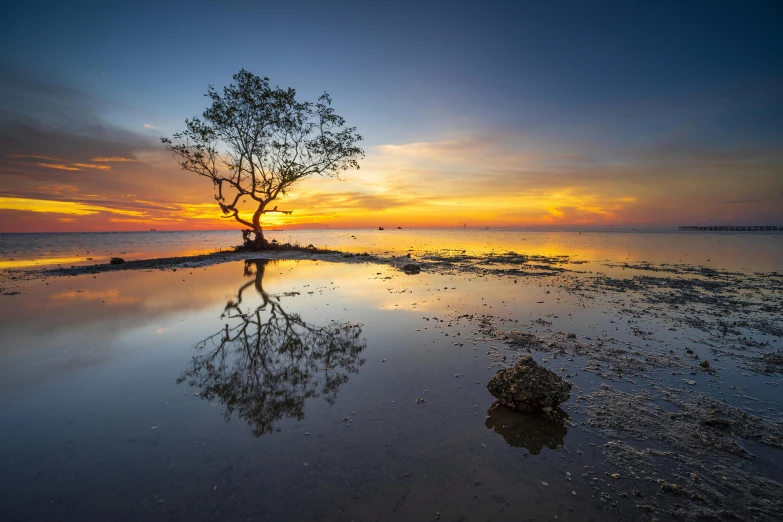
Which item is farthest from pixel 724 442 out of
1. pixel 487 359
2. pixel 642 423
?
pixel 487 359

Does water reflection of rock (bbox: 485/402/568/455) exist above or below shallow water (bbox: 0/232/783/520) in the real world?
below

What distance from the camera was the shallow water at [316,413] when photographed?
487cm

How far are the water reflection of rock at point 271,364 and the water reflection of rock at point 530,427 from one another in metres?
3.96

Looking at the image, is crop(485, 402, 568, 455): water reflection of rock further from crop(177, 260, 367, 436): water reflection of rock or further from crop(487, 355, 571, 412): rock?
crop(177, 260, 367, 436): water reflection of rock

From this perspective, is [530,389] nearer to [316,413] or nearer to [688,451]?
[688,451]

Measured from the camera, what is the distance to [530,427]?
22.1ft

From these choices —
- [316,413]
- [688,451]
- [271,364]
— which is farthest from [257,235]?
[688,451]

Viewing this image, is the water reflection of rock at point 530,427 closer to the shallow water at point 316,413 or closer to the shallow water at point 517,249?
the shallow water at point 316,413

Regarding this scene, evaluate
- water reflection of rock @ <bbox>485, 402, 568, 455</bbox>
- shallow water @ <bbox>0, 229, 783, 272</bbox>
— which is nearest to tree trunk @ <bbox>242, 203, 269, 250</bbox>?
shallow water @ <bbox>0, 229, 783, 272</bbox>

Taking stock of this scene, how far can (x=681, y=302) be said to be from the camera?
56.0 feet

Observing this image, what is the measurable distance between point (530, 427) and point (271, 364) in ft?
23.8

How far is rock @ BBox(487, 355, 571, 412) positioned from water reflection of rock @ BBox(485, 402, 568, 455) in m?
0.18

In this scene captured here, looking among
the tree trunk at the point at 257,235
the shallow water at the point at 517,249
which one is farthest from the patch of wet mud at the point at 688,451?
the tree trunk at the point at 257,235

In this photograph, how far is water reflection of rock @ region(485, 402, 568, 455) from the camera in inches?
246
